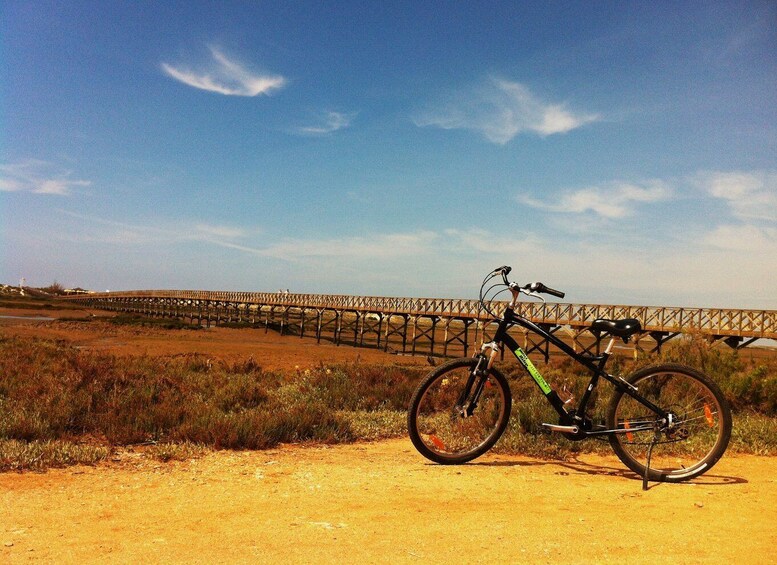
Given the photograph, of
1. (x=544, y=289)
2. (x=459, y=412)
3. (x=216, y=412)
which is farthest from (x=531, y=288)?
(x=216, y=412)

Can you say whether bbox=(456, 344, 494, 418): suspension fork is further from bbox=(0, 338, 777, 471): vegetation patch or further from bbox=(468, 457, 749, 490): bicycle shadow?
bbox=(0, 338, 777, 471): vegetation patch

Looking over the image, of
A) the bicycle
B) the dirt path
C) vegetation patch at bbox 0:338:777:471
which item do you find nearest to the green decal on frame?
the bicycle

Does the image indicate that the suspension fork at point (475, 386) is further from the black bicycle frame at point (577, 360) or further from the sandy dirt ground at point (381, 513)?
the sandy dirt ground at point (381, 513)

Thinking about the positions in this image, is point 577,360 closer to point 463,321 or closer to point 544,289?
point 544,289

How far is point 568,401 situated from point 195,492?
10.3ft

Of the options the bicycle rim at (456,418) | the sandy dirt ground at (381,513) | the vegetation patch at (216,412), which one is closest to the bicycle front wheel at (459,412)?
the bicycle rim at (456,418)

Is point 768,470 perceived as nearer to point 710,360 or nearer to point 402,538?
point 402,538

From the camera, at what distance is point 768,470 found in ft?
17.3

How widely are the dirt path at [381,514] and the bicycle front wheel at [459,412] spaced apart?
8.8 inches

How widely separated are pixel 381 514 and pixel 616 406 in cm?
231

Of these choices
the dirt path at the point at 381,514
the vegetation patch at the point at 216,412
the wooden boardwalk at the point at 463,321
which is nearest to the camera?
the dirt path at the point at 381,514

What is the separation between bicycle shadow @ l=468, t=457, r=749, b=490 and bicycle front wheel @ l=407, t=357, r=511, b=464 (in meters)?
0.29

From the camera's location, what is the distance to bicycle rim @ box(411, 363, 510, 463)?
16.9 ft

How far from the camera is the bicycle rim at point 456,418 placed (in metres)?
5.14
